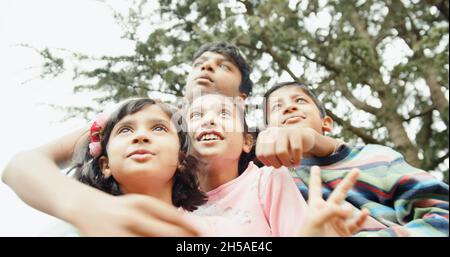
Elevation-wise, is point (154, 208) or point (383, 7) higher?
point (383, 7)

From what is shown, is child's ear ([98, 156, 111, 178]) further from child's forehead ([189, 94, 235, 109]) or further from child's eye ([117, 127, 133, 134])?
child's forehead ([189, 94, 235, 109])

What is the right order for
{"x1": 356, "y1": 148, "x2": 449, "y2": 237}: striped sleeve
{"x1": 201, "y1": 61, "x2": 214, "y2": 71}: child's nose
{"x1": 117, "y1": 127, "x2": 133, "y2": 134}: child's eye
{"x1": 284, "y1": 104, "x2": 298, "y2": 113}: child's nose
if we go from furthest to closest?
{"x1": 201, "y1": 61, "x2": 214, "y2": 71}: child's nose → {"x1": 284, "y1": 104, "x2": 298, "y2": 113}: child's nose → {"x1": 117, "y1": 127, "x2": 133, "y2": 134}: child's eye → {"x1": 356, "y1": 148, "x2": 449, "y2": 237}: striped sleeve

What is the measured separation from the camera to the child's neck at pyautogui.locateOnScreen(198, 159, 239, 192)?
2.76ft

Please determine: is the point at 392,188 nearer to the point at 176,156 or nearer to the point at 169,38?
the point at 176,156

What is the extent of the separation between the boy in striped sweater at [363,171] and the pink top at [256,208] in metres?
0.06

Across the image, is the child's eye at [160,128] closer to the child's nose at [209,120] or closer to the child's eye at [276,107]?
the child's nose at [209,120]

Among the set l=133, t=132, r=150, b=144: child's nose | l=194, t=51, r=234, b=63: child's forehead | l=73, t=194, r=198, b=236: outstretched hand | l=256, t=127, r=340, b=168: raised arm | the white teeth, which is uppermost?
l=194, t=51, r=234, b=63: child's forehead

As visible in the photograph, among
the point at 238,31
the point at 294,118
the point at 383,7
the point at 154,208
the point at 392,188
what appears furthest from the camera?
the point at 383,7

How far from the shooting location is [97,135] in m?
0.83

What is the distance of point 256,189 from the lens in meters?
0.79

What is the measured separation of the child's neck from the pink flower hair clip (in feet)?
0.64

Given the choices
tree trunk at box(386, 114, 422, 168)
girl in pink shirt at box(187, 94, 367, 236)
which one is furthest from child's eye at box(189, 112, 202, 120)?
tree trunk at box(386, 114, 422, 168)

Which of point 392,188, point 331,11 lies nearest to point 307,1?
point 331,11
